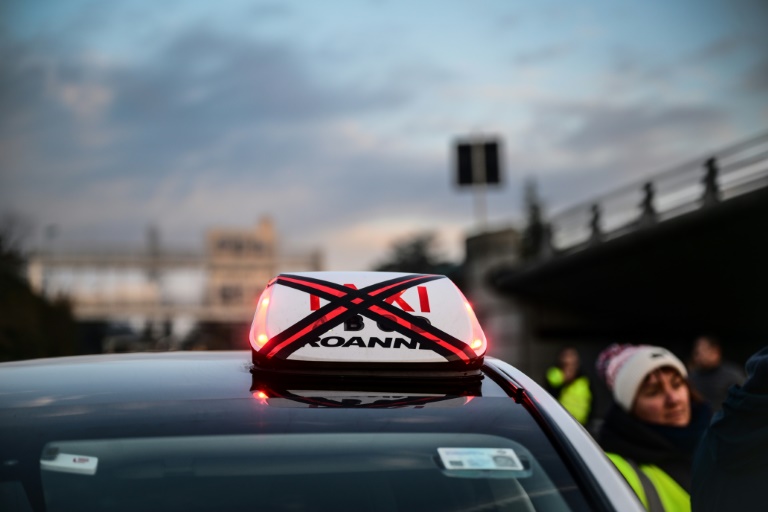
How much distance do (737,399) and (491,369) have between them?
607 millimetres

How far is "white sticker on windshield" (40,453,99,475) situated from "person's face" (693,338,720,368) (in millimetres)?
8639

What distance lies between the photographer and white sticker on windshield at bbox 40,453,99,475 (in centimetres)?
242

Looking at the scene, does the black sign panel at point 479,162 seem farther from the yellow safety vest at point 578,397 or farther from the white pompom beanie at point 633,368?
the white pompom beanie at point 633,368

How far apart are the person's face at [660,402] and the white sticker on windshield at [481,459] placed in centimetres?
230

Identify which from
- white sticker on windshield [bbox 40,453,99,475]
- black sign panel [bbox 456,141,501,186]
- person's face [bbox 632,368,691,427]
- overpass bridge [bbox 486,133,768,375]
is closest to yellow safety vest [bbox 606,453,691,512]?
person's face [bbox 632,368,691,427]

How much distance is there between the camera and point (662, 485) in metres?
3.84

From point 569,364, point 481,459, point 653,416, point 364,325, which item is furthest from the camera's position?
point 569,364

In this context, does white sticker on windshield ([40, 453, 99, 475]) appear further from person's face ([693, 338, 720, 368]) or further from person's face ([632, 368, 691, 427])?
person's face ([693, 338, 720, 368])

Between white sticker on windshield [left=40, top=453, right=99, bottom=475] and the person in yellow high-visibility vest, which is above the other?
white sticker on windshield [left=40, top=453, right=99, bottom=475]

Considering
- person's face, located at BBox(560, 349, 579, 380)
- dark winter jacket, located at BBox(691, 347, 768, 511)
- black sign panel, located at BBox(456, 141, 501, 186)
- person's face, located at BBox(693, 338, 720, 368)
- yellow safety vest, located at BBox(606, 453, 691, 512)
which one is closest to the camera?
dark winter jacket, located at BBox(691, 347, 768, 511)

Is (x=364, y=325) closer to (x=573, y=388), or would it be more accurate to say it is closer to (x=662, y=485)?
(x=662, y=485)

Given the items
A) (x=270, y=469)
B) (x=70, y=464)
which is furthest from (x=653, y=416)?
(x=70, y=464)

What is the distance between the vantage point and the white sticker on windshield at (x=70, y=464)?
2.42m

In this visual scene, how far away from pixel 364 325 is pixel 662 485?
63.3 inches
